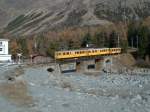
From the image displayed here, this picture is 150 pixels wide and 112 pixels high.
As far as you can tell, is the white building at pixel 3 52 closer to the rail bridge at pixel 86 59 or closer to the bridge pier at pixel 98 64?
the rail bridge at pixel 86 59

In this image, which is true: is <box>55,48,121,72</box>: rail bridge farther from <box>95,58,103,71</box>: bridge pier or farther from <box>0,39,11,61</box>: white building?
<box>0,39,11,61</box>: white building

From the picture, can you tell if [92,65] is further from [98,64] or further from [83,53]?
[83,53]

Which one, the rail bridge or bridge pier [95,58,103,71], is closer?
the rail bridge

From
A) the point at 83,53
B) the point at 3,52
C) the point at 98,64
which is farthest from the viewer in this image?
the point at 98,64

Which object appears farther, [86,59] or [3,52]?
[86,59]

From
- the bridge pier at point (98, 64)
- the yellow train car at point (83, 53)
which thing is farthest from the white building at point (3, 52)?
the bridge pier at point (98, 64)

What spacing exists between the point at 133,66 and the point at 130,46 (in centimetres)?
2258

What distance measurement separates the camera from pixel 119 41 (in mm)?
119938

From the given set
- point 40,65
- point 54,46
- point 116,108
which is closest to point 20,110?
point 116,108

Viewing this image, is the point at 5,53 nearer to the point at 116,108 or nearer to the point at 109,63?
the point at 109,63

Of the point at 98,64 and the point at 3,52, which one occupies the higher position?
the point at 3,52

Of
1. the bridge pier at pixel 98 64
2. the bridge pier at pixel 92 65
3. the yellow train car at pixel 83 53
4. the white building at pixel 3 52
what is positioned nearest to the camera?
the white building at pixel 3 52

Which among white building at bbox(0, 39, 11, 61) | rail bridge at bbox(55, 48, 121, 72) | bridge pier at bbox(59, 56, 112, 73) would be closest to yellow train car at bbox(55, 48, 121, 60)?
rail bridge at bbox(55, 48, 121, 72)

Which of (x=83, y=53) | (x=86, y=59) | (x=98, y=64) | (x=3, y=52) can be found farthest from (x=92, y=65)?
(x=3, y=52)
